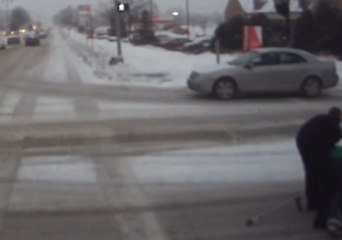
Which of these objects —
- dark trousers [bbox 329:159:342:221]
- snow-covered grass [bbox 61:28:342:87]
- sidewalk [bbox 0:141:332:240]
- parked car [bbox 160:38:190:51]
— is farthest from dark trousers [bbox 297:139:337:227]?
parked car [bbox 160:38:190:51]

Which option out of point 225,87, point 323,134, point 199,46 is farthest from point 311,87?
point 199,46

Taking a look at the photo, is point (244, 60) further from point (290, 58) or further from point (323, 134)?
point (323, 134)

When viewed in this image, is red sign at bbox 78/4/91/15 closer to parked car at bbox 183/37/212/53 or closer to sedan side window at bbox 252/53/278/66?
parked car at bbox 183/37/212/53

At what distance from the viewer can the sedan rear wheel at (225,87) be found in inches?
752

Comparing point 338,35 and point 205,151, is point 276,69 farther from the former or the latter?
point 338,35

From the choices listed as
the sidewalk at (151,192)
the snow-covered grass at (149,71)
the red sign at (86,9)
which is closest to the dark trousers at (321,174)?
the sidewalk at (151,192)

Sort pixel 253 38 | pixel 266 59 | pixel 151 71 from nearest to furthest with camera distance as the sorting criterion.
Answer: pixel 266 59 < pixel 253 38 < pixel 151 71

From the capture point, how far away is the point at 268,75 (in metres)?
19.3

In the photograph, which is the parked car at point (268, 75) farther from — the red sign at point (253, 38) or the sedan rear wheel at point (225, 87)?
the red sign at point (253, 38)

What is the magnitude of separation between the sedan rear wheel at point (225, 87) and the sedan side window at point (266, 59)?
87cm

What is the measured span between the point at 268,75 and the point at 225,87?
122cm

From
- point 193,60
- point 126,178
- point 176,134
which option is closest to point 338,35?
point 193,60

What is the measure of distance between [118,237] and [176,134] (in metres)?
6.40

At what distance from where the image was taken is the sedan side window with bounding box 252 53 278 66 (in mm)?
19328
